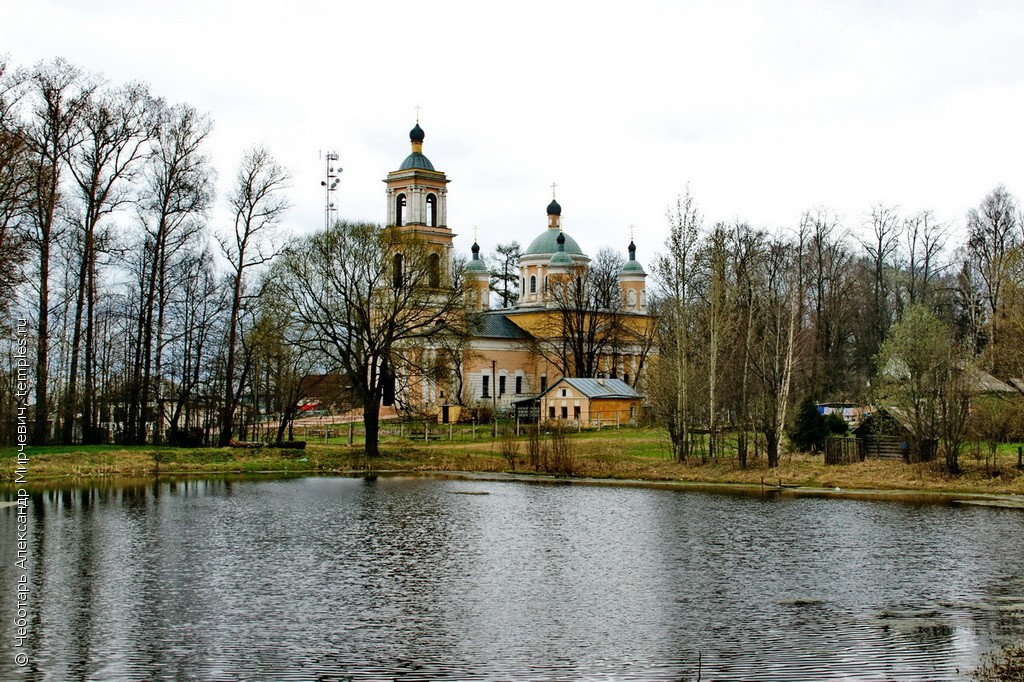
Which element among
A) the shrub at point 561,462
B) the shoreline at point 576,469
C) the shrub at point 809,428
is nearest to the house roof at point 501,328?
the shoreline at point 576,469

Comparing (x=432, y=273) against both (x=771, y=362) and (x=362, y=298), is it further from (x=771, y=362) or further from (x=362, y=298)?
(x=771, y=362)

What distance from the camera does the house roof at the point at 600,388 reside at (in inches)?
2470

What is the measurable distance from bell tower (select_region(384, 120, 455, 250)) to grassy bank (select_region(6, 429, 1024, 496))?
24879mm

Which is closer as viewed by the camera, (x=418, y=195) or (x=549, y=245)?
(x=418, y=195)

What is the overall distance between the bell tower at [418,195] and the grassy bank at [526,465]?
24879mm

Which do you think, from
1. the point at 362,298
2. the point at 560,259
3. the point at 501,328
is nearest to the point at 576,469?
the point at 362,298

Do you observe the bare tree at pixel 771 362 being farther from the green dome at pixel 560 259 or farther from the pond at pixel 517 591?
the green dome at pixel 560 259

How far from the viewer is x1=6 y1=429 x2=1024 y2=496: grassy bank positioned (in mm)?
30656

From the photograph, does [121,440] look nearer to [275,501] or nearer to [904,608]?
[275,501]

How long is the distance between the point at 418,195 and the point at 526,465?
3325cm

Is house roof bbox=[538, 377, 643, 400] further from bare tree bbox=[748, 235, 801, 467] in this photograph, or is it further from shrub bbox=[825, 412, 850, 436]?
shrub bbox=[825, 412, 850, 436]

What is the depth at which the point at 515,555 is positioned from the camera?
20312 mm

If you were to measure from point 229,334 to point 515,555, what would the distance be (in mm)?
26767

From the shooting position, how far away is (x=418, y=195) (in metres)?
68.8
